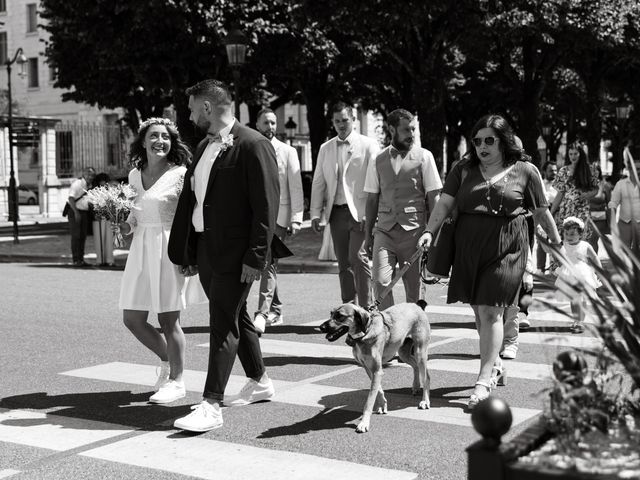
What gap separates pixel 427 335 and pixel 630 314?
11.9 ft

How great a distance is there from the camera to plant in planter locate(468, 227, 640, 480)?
8.01 feet

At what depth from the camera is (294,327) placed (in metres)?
9.95

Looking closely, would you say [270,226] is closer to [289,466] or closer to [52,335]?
[289,466]

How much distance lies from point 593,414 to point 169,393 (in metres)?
4.41

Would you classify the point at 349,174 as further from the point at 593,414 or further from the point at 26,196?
the point at 26,196

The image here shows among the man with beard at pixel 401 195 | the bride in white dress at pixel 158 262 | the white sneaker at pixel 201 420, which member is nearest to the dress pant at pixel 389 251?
the man with beard at pixel 401 195

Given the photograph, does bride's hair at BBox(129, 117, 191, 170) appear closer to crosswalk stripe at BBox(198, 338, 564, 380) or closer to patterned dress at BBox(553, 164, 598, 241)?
crosswalk stripe at BBox(198, 338, 564, 380)

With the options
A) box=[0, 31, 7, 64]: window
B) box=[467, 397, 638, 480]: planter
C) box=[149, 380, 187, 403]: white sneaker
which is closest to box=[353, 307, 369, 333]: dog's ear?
box=[149, 380, 187, 403]: white sneaker

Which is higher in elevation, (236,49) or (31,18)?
(31,18)

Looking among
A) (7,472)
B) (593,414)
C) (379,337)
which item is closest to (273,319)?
(379,337)

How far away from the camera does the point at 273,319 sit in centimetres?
1000

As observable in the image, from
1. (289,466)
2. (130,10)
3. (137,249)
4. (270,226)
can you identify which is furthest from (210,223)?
(130,10)

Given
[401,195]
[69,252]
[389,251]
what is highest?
[401,195]

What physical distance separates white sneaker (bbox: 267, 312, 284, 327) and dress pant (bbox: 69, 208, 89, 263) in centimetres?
944
